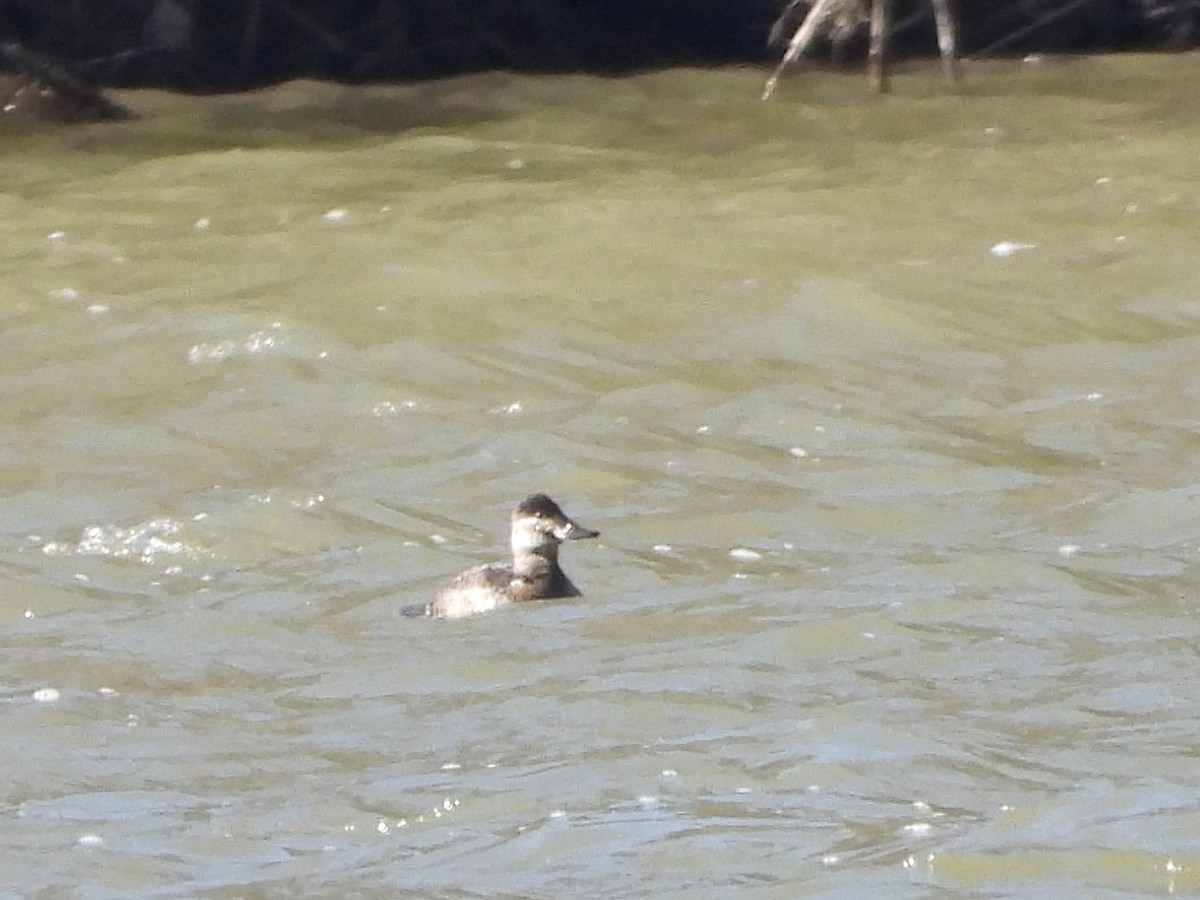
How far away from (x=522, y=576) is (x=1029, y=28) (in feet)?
45.1

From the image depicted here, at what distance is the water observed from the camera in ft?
21.9

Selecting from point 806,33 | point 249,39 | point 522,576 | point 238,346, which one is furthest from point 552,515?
point 249,39

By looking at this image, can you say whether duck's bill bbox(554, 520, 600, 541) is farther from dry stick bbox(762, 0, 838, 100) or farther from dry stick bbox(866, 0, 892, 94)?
dry stick bbox(866, 0, 892, 94)

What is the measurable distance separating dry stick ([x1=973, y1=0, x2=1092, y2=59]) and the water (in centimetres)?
302

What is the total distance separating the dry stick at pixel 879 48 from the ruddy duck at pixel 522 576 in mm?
Answer: 9728

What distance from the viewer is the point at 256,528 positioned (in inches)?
399

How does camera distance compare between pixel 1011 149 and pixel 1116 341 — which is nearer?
pixel 1116 341

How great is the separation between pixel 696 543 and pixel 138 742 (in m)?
2.76

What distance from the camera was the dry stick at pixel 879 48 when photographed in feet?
60.8

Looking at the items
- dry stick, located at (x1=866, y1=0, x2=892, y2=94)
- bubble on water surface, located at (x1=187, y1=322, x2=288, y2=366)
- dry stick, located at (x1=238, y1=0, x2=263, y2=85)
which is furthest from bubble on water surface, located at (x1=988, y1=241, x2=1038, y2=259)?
dry stick, located at (x1=238, y1=0, x2=263, y2=85)

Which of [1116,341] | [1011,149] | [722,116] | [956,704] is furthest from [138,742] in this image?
[722,116]

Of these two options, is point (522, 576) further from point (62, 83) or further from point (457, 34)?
point (457, 34)

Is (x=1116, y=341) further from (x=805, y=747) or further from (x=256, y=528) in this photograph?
(x=805, y=747)

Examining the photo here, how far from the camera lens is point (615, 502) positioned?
10.5 meters
